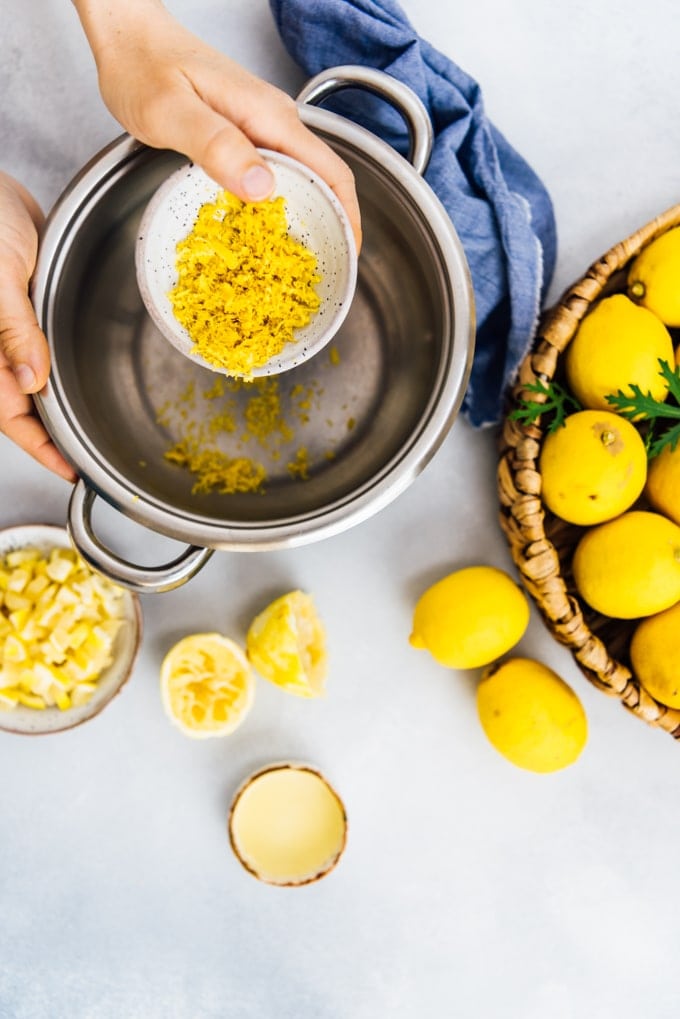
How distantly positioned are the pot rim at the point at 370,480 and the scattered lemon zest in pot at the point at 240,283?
117 mm

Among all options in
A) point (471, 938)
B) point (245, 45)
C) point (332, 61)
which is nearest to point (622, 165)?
point (332, 61)

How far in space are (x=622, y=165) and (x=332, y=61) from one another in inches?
13.8

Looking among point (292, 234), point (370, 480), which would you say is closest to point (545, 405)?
point (370, 480)

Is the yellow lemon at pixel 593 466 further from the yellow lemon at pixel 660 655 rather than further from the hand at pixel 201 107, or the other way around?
the hand at pixel 201 107

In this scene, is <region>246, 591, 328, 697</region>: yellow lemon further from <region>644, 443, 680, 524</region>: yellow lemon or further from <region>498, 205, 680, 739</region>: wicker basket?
<region>644, 443, 680, 524</region>: yellow lemon

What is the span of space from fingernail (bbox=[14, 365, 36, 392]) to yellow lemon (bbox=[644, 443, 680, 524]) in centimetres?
58

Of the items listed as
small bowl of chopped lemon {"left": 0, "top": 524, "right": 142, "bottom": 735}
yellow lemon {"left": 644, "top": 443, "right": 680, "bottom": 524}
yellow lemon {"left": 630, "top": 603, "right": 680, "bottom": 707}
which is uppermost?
yellow lemon {"left": 644, "top": 443, "right": 680, "bottom": 524}

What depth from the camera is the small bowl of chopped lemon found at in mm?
884

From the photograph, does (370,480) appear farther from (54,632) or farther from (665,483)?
(54,632)

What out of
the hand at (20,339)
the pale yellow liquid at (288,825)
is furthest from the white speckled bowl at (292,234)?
the pale yellow liquid at (288,825)

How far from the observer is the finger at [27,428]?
768 millimetres

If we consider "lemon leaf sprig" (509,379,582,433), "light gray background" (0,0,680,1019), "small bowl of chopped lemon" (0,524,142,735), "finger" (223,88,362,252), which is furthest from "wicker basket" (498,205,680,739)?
"small bowl of chopped lemon" (0,524,142,735)

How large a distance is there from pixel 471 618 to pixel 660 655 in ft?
0.60

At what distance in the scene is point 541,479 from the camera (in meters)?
0.77
